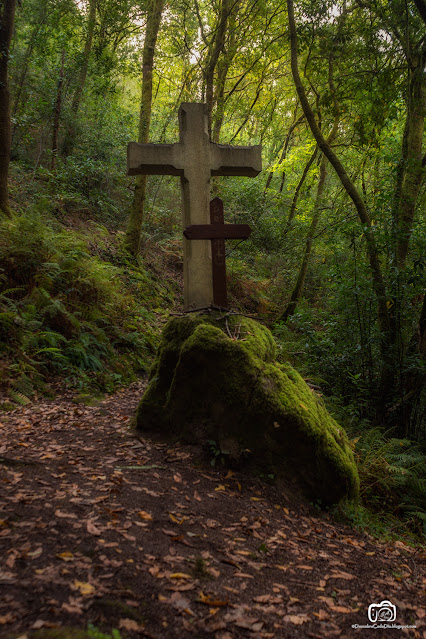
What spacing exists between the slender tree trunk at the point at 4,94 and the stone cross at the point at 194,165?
384 cm

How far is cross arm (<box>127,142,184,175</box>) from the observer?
5.73 metres

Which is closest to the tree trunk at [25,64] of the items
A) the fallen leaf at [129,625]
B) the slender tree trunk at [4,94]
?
the slender tree trunk at [4,94]

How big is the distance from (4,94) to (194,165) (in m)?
4.96

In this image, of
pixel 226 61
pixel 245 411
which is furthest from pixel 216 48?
pixel 245 411

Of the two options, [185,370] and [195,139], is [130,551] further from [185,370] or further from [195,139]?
[195,139]

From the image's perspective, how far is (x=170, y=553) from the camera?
2.63m

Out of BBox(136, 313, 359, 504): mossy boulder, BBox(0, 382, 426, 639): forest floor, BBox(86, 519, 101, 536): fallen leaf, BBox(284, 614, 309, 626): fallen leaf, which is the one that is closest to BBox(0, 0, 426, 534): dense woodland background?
BBox(136, 313, 359, 504): mossy boulder

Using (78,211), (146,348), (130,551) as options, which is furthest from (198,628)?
(78,211)

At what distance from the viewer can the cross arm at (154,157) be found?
5.73 m

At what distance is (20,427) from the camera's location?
14.9 ft

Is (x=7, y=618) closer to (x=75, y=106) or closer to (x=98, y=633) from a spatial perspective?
(x=98, y=633)

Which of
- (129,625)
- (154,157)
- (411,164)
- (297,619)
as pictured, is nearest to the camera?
(129,625)

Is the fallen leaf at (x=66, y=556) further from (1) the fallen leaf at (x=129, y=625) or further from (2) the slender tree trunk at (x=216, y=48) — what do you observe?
(2) the slender tree trunk at (x=216, y=48)

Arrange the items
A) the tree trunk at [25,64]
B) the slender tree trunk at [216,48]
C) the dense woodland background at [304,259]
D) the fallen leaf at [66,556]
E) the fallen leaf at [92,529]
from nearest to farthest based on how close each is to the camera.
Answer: the fallen leaf at [66,556] < the fallen leaf at [92,529] < the dense woodland background at [304,259] < the slender tree trunk at [216,48] < the tree trunk at [25,64]
